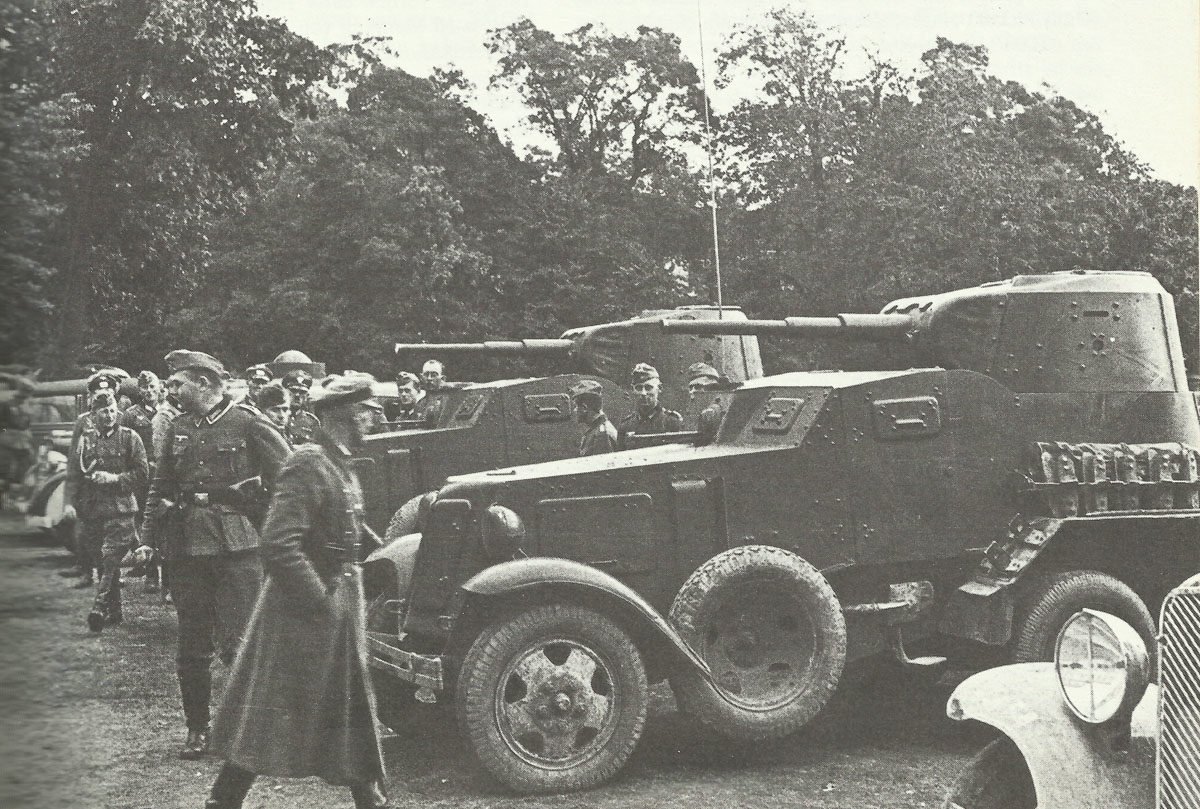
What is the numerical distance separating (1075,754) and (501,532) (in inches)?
113

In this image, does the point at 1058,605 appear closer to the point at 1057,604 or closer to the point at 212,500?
Result: the point at 1057,604

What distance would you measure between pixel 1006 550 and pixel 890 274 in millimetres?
3436

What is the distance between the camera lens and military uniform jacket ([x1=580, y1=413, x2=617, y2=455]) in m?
9.04

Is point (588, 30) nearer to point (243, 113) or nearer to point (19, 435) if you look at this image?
point (243, 113)

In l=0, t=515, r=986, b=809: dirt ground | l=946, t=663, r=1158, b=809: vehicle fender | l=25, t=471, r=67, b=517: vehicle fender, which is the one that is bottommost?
l=0, t=515, r=986, b=809: dirt ground

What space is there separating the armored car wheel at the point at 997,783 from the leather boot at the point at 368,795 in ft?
6.40

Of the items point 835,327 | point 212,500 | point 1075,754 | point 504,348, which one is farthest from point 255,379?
point 1075,754

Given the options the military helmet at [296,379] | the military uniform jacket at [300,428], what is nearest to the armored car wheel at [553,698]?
the military helmet at [296,379]

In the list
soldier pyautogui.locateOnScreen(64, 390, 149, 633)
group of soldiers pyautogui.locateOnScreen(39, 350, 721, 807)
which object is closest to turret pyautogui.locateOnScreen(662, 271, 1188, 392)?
group of soldiers pyautogui.locateOnScreen(39, 350, 721, 807)

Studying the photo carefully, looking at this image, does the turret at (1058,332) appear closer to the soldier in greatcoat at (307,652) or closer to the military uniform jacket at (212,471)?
the military uniform jacket at (212,471)

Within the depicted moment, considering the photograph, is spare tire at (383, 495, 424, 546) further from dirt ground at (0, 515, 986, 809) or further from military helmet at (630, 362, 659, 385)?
military helmet at (630, 362, 659, 385)

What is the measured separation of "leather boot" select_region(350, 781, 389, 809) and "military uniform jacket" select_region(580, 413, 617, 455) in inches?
158

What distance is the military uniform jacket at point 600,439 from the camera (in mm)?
9039

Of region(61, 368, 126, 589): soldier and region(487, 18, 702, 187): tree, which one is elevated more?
region(487, 18, 702, 187): tree
